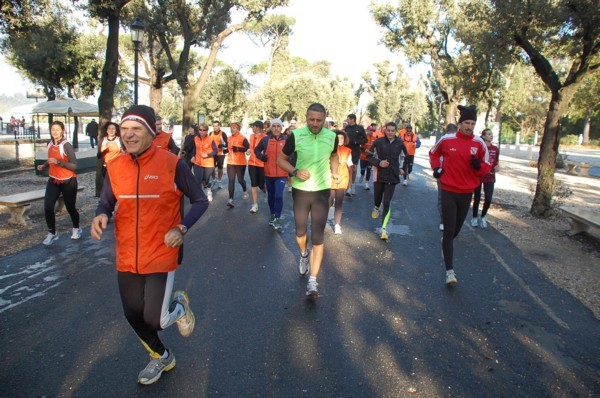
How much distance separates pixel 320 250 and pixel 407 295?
→ 1.14 metres

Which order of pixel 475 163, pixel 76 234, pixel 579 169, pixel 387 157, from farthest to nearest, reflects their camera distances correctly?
pixel 579 169 → pixel 387 157 → pixel 76 234 → pixel 475 163

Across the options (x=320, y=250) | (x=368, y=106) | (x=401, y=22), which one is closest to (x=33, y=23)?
(x=320, y=250)

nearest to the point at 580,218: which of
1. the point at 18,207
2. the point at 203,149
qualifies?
the point at 203,149

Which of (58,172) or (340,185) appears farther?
(340,185)

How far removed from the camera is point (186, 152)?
1150cm

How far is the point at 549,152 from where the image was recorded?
959 cm

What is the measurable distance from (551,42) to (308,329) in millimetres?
9253

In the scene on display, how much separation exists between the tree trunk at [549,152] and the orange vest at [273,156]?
576 centimetres

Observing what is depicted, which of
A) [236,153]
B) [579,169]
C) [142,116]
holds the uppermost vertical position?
[142,116]

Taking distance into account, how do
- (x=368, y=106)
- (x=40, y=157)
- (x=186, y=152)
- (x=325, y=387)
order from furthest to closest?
(x=368, y=106), (x=40, y=157), (x=186, y=152), (x=325, y=387)

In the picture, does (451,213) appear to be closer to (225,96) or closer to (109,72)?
(109,72)

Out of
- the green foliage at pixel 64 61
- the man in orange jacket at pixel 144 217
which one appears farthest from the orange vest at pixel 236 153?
the green foliage at pixel 64 61

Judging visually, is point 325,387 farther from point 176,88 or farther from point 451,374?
Result: point 176,88

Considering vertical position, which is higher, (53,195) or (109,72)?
(109,72)
